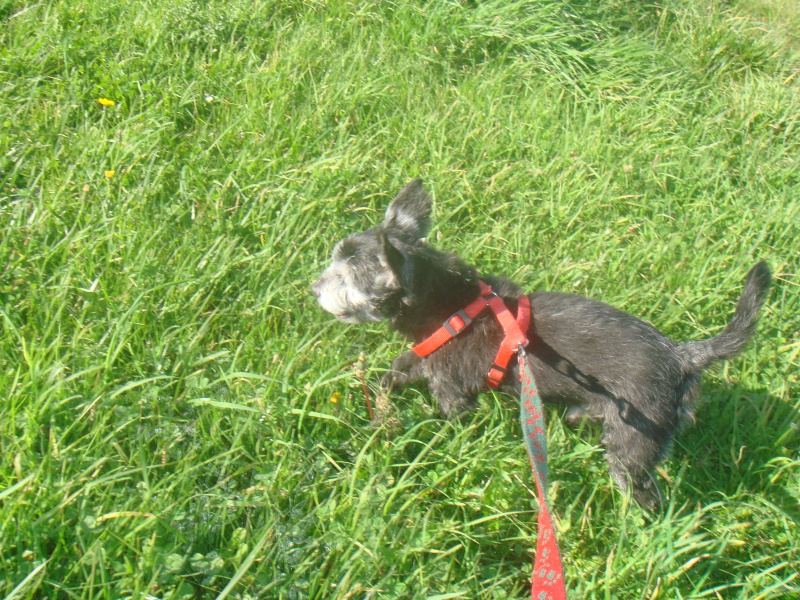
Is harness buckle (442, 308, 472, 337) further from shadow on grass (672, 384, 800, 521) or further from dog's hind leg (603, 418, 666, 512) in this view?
shadow on grass (672, 384, 800, 521)

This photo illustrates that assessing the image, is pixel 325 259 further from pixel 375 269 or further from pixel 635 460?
pixel 635 460

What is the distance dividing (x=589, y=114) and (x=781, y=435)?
2664 millimetres

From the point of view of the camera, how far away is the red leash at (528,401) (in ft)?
6.22

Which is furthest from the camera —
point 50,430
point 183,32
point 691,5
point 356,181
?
point 691,5

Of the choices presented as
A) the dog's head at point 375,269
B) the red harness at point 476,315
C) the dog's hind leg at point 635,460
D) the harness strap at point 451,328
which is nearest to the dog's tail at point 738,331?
the dog's hind leg at point 635,460

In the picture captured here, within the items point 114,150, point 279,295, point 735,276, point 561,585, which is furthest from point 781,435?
point 114,150

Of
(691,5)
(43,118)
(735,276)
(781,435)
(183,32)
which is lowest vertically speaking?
(781,435)

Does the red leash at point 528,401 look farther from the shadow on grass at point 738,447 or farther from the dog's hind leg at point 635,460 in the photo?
the shadow on grass at point 738,447

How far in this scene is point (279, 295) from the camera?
10.8 ft

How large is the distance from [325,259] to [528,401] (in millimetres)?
1717

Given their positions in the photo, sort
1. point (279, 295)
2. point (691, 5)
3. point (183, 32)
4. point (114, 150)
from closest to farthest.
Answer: point (279, 295) < point (114, 150) < point (183, 32) < point (691, 5)

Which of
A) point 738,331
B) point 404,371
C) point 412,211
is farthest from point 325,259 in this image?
point 738,331

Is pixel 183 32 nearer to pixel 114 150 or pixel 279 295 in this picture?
pixel 114 150

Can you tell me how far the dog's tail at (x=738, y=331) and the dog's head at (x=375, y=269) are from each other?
1.37 m
